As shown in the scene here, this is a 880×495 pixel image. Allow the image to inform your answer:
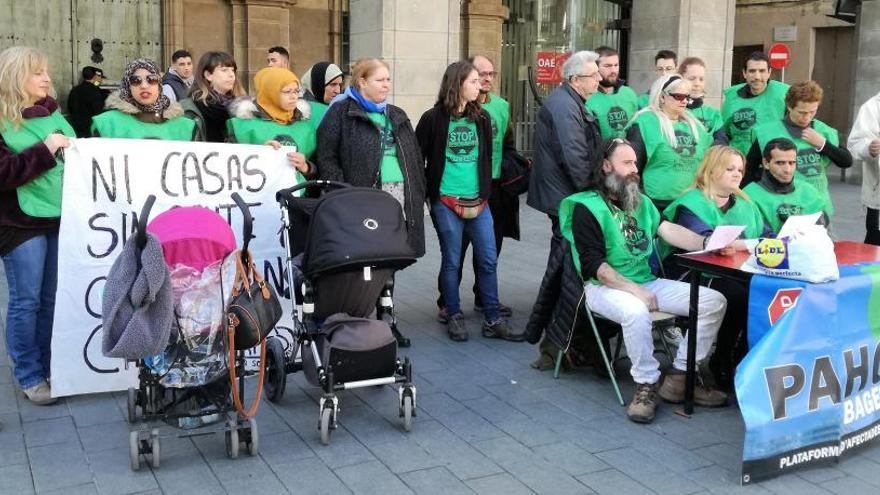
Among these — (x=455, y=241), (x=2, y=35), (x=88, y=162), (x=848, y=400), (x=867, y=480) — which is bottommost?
(x=867, y=480)

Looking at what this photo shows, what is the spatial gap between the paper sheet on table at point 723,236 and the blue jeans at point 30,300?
3.55 meters

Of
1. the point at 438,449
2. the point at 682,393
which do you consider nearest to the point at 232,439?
the point at 438,449

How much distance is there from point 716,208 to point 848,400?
1.39m

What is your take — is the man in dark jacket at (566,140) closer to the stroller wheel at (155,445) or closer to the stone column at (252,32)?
the stroller wheel at (155,445)

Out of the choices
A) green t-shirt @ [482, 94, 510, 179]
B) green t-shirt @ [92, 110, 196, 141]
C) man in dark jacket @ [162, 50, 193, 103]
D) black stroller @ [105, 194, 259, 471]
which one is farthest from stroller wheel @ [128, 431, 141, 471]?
man in dark jacket @ [162, 50, 193, 103]

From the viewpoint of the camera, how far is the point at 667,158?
256 inches

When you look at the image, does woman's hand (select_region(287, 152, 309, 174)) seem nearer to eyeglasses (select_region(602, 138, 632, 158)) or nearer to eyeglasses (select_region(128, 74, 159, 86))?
eyeglasses (select_region(128, 74, 159, 86))

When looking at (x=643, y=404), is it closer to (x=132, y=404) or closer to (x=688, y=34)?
(x=132, y=404)

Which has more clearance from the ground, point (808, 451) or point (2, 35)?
point (2, 35)

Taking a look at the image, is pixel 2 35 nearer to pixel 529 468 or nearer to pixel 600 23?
pixel 600 23

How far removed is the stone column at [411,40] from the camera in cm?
1072

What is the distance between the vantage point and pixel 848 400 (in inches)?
186

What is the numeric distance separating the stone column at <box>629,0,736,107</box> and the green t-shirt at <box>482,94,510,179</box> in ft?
20.4

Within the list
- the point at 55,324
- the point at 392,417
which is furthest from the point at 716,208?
the point at 55,324
